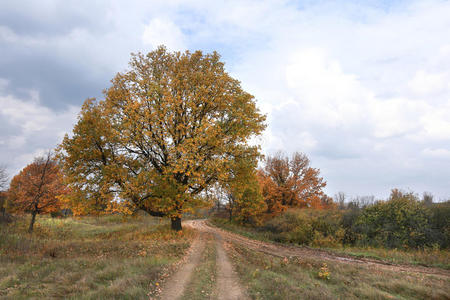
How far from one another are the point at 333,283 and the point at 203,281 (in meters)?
6.02

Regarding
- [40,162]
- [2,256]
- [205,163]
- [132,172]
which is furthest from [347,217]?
[40,162]

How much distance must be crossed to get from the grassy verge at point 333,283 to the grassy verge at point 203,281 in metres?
1.33

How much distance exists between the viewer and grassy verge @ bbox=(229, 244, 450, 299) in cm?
881

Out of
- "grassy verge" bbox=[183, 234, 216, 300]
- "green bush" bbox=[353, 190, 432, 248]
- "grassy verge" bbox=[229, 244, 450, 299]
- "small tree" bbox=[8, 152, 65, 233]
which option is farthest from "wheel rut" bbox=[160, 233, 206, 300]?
"small tree" bbox=[8, 152, 65, 233]

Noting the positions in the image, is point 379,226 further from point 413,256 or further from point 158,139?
point 158,139

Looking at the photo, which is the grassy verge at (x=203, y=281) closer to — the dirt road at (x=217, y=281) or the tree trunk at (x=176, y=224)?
the dirt road at (x=217, y=281)

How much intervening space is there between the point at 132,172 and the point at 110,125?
3.70m

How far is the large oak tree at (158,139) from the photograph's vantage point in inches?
613

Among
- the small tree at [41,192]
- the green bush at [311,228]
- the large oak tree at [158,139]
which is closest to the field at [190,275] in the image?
the large oak tree at [158,139]

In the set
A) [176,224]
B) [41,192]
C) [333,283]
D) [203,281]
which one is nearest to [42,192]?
[41,192]

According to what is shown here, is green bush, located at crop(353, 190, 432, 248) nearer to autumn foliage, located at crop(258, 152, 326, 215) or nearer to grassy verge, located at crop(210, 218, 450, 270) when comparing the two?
grassy verge, located at crop(210, 218, 450, 270)

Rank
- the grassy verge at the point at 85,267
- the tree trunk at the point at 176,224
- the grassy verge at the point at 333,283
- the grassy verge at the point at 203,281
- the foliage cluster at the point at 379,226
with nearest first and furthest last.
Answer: the grassy verge at the point at 203,281 < the grassy verge at the point at 85,267 < the grassy verge at the point at 333,283 < the foliage cluster at the point at 379,226 < the tree trunk at the point at 176,224

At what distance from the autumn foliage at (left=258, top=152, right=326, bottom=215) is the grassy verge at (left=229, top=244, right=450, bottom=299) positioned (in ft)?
79.7

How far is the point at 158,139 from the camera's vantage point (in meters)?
15.7
